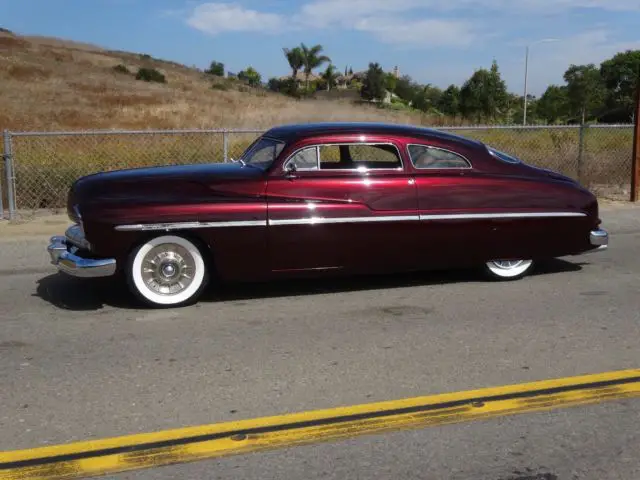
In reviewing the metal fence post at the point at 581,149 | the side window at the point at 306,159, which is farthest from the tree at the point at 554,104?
the side window at the point at 306,159

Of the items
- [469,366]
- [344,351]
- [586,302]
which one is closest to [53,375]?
[344,351]

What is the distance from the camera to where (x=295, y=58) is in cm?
7725

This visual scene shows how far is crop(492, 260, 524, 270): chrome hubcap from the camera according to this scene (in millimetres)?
7402

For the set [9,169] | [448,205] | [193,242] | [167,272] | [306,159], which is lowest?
[167,272]

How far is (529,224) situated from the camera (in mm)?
7129

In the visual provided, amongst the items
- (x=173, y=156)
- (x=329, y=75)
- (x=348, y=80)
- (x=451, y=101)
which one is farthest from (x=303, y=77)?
(x=173, y=156)

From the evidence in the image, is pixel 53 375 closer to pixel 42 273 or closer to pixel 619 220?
pixel 42 273

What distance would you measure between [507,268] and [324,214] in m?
2.13

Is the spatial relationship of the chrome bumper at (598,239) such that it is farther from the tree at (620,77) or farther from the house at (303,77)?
the house at (303,77)

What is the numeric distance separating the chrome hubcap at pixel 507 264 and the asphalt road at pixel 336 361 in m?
0.20

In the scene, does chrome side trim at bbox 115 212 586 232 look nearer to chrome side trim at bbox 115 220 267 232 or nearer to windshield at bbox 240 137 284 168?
chrome side trim at bbox 115 220 267 232

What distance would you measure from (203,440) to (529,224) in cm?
444

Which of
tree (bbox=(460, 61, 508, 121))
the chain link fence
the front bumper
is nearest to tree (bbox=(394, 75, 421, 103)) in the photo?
tree (bbox=(460, 61, 508, 121))

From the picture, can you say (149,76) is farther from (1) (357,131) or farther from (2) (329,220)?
(2) (329,220)
